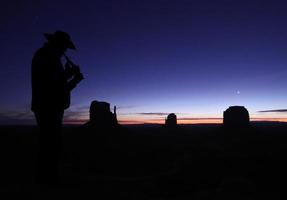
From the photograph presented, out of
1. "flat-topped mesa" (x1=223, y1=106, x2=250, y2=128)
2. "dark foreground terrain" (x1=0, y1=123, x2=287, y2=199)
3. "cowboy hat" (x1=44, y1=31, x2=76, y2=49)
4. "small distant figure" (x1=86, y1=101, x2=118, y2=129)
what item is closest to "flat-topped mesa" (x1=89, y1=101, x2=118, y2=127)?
"small distant figure" (x1=86, y1=101, x2=118, y2=129)

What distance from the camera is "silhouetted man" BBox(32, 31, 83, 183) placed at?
5.99 meters

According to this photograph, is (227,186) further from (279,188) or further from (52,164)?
(279,188)

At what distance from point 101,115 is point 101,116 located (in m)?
0.30

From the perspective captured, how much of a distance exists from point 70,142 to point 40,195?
86390 mm

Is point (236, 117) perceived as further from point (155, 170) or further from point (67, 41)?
point (67, 41)

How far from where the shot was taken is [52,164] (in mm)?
6062

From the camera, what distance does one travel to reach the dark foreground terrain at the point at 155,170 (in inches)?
258

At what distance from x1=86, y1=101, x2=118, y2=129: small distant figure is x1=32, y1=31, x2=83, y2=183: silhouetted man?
A: 97.1 metres

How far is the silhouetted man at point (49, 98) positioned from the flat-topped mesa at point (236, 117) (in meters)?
98.7

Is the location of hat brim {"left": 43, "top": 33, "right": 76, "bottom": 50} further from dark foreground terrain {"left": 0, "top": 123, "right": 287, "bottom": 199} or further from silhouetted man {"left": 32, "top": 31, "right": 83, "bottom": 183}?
dark foreground terrain {"left": 0, "top": 123, "right": 287, "bottom": 199}

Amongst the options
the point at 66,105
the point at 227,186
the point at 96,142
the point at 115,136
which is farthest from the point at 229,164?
the point at 115,136

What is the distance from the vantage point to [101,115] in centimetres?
10325

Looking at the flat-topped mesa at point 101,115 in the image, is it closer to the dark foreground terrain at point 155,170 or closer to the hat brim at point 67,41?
the dark foreground terrain at point 155,170

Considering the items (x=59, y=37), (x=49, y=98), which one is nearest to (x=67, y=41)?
(x=59, y=37)
